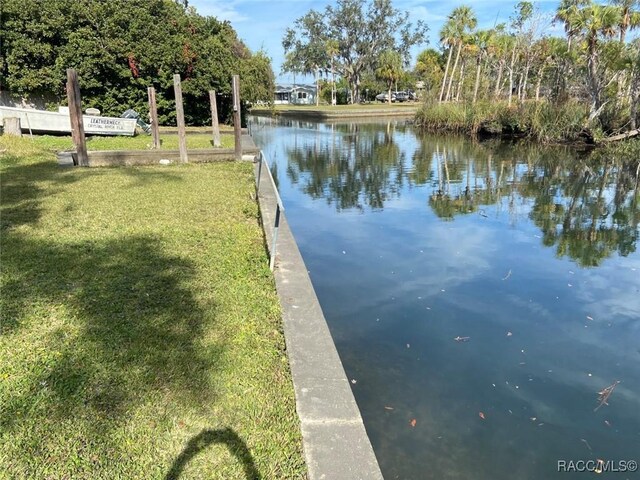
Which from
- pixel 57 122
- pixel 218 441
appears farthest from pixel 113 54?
pixel 218 441

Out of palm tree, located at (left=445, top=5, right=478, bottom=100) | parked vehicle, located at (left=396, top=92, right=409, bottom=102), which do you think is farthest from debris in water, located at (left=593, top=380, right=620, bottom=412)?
parked vehicle, located at (left=396, top=92, right=409, bottom=102)

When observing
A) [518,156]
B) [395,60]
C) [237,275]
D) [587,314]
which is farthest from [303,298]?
[395,60]

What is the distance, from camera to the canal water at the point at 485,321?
10.7 ft

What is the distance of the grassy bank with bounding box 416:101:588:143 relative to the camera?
67.2ft

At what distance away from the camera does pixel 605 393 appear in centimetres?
382

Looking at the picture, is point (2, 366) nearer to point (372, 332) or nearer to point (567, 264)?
point (372, 332)

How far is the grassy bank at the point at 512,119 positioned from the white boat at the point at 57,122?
668 inches

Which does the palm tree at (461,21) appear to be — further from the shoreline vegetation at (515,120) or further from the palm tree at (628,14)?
the palm tree at (628,14)

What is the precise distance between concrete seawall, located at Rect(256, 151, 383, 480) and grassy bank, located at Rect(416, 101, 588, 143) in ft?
64.9

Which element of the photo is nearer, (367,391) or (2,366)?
(2,366)

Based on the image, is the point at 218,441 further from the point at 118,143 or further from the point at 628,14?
the point at 628,14

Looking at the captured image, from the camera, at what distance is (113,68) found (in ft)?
66.4

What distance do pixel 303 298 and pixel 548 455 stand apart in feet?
7.21

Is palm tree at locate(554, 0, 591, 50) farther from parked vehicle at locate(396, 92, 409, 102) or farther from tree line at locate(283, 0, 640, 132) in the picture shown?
parked vehicle at locate(396, 92, 409, 102)
